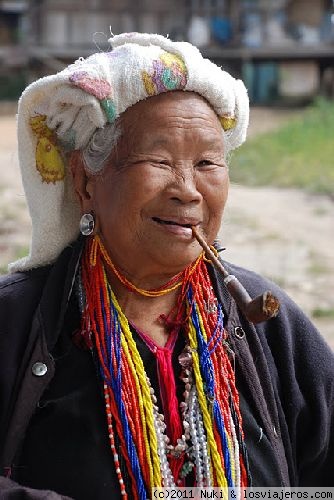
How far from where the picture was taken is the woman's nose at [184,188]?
202 cm

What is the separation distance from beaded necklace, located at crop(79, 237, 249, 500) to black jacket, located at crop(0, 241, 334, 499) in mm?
58

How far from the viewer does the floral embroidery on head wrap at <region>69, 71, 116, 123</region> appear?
202cm

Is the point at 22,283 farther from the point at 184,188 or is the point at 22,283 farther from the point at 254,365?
the point at 254,365

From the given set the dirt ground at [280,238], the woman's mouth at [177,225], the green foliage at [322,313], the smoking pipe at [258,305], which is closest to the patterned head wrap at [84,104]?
the woman's mouth at [177,225]

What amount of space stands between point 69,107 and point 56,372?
631 millimetres

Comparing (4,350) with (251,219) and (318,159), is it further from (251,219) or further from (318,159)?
(318,159)

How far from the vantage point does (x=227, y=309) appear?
223 cm

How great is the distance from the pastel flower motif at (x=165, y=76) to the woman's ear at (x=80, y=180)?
0.27m

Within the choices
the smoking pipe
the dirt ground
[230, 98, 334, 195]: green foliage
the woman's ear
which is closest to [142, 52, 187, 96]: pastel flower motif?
the woman's ear

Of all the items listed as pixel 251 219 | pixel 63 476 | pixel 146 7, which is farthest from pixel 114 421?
pixel 146 7

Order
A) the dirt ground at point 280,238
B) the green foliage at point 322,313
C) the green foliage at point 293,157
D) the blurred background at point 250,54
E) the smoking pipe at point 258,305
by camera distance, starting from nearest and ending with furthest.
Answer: the smoking pipe at point 258,305
the green foliage at point 322,313
the dirt ground at point 280,238
the green foliage at point 293,157
the blurred background at point 250,54

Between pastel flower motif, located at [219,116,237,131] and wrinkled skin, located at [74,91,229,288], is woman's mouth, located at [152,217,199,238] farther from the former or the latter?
pastel flower motif, located at [219,116,237,131]

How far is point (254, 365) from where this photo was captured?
→ 220 cm

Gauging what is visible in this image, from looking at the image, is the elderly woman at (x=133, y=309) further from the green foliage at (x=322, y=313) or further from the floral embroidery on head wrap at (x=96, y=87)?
the green foliage at (x=322, y=313)
